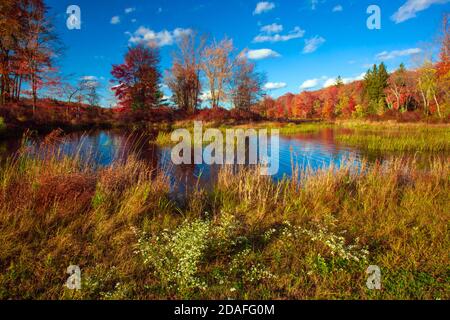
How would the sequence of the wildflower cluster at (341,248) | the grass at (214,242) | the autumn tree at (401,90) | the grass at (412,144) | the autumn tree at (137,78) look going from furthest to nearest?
the autumn tree at (401,90) < the autumn tree at (137,78) < the grass at (412,144) < the wildflower cluster at (341,248) < the grass at (214,242)

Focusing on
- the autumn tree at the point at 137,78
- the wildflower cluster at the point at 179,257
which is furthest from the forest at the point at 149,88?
the wildflower cluster at the point at 179,257

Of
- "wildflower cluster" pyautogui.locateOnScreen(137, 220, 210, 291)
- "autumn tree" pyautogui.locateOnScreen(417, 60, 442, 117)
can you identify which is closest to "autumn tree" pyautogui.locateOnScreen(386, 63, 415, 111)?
"autumn tree" pyautogui.locateOnScreen(417, 60, 442, 117)

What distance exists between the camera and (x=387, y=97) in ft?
171

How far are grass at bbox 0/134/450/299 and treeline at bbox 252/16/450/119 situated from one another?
32.9 meters

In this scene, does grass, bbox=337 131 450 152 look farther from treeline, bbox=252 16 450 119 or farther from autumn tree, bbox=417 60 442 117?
autumn tree, bbox=417 60 442 117

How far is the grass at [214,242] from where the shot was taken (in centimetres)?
249

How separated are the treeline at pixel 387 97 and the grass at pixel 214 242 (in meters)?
32.9

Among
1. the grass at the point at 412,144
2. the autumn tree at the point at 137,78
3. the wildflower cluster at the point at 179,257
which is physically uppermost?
the autumn tree at the point at 137,78

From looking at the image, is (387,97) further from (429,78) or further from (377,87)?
(429,78)

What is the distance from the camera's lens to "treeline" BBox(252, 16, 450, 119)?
32.7 metres

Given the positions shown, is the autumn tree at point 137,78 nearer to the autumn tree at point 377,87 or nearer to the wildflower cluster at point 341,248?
the wildflower cluster at point 341,248
